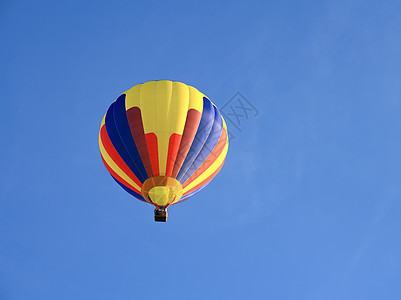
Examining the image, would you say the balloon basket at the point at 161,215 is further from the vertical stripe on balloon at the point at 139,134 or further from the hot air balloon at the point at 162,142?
the vertical stripe on balloon at the point at 139,134

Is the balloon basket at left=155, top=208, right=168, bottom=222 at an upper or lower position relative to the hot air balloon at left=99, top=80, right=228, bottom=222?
lower

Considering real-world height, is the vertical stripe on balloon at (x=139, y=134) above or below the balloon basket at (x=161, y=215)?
above

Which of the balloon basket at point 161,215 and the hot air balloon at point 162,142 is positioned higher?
the hot air balloon at point 162,142

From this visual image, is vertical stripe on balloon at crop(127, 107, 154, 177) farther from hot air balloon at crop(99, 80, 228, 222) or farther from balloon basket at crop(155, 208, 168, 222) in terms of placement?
balloon basket at crop(155, 208, 168, 222)

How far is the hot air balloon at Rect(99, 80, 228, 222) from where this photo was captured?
16578 millimetres

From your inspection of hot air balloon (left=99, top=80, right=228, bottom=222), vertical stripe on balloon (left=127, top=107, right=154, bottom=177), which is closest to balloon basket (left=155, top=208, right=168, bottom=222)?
hot air balloon (left=99, top=80, right=228, bottom=222)

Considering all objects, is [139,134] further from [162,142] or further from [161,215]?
[161,215]

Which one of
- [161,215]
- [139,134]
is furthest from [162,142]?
[161,215]

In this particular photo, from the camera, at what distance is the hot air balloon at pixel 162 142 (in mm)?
16578

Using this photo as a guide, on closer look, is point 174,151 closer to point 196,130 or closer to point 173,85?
point 196,130

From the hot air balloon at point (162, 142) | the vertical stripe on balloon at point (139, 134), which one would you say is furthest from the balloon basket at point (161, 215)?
the vertical stripe on balloon at point (139, 134)

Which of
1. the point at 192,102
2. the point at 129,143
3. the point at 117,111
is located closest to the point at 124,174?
the point at 129,143

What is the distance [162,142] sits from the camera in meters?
16.7

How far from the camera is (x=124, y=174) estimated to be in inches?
686
